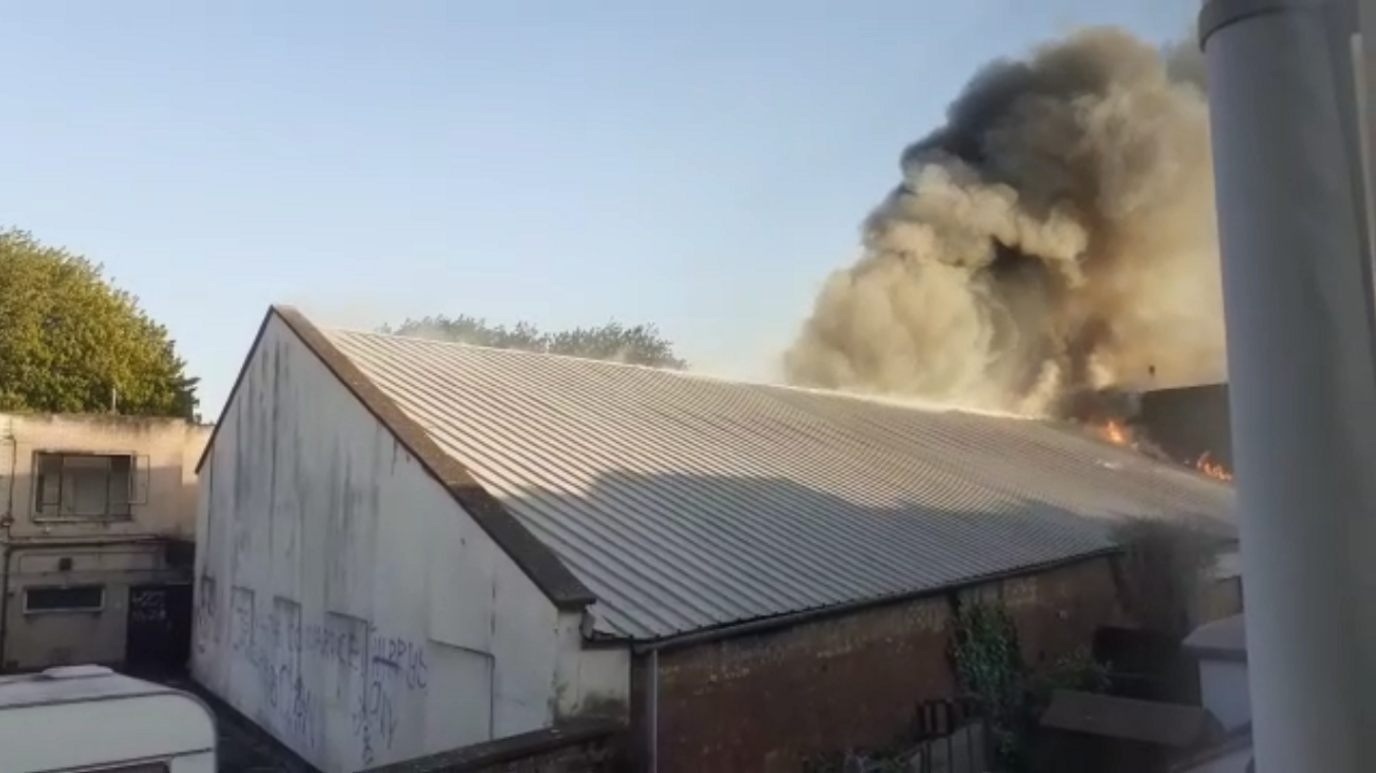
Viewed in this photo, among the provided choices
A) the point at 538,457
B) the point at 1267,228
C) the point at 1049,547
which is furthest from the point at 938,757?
the point at 1267,228

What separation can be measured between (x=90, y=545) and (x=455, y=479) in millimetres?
14935

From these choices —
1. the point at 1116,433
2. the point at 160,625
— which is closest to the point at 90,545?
the point at 160,625

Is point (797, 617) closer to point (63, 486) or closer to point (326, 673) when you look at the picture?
point (326, 673)

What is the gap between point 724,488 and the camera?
42.2ft

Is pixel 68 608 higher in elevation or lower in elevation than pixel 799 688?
lower

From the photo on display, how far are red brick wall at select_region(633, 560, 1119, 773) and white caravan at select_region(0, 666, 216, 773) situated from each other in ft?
12.9

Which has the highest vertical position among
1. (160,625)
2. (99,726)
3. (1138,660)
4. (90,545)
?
(90,545)

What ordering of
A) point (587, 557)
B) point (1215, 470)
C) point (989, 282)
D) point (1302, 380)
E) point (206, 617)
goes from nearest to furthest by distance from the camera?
1. point (1302, 380)
2. point (1215, 470)
3. point (587, 557)
4. point (206, 617)
5. point (989, 282)

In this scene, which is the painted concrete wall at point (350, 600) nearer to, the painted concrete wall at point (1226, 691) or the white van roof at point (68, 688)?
the white van roof at point (68, 688)

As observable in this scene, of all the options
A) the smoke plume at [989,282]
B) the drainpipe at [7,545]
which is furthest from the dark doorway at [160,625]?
the smoke plume at [989,282]

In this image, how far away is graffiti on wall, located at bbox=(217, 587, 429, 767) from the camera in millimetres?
10883

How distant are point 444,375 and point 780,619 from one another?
22.0 feet

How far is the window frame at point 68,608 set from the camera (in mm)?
20078

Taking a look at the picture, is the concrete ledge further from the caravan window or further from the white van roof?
the white van roof
